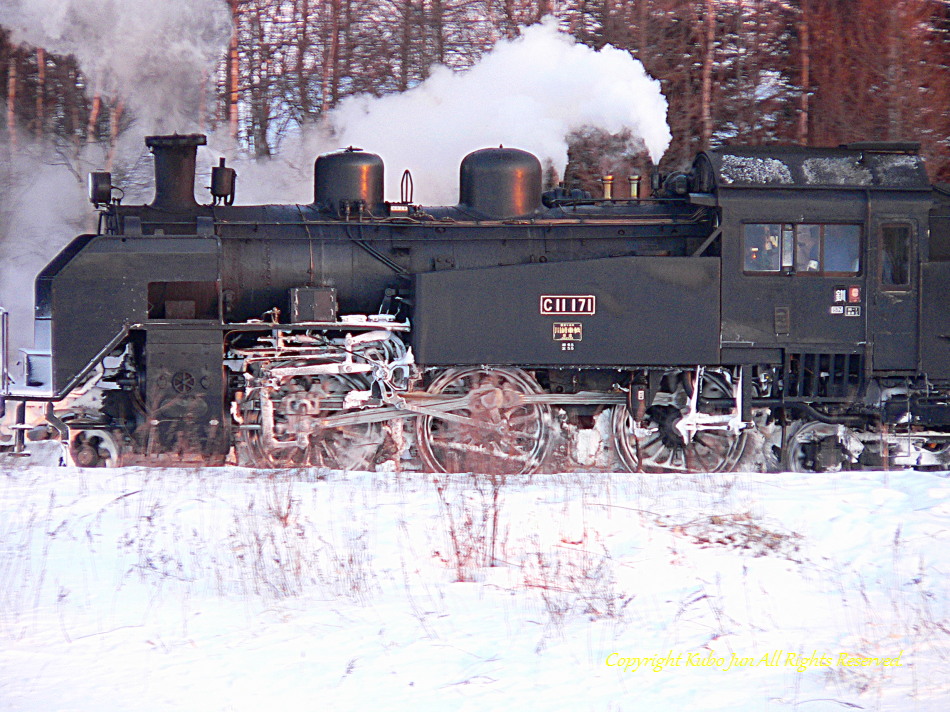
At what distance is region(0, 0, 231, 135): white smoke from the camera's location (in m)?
17.3

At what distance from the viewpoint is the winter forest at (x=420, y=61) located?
16.5 metres

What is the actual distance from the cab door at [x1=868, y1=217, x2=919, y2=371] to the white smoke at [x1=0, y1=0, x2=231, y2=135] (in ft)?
41.3

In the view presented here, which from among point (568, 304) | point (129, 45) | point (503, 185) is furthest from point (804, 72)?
point (129, 45)

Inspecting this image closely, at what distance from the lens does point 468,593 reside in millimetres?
5301

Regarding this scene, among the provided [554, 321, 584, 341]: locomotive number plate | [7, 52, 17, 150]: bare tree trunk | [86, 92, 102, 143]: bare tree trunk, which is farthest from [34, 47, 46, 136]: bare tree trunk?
[554, 321, 584, 341]: locomotive number plate

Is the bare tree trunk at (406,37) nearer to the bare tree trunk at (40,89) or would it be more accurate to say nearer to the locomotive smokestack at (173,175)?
the bare tree trunk at (40,89)

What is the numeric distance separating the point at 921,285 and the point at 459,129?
645cm

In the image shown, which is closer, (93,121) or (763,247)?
(763,247)

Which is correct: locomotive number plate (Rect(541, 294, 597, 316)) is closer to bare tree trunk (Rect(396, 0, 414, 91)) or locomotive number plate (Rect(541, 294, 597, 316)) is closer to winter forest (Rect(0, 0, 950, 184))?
winter forest (Rect(0, 0, 950, 184))

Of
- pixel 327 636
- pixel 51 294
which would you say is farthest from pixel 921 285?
pixel 51 294

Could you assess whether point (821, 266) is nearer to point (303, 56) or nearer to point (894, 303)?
point (894, 303)

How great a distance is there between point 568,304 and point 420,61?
1135 centimetres
